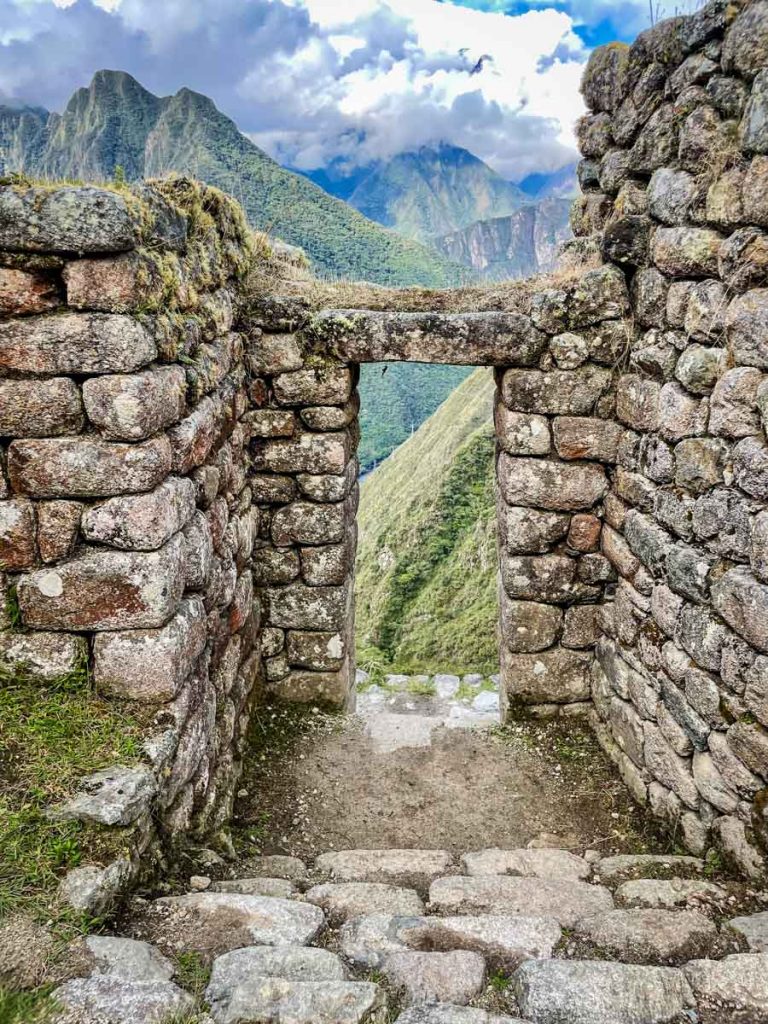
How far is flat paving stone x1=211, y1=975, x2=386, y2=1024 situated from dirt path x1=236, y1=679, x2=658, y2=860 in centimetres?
206

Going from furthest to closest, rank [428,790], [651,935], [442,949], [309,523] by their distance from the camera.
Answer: [309,523] < [428,790] < [651,935] < [442,949]

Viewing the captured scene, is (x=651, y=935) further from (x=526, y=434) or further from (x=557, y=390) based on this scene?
(x=557, y=390)

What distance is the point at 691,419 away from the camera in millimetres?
3936

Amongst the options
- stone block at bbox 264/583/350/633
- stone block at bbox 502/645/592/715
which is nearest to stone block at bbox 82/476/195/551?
stone block at bbox 264/583/350/633

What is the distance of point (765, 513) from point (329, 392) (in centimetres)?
314

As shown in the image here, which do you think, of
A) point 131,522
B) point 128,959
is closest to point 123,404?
point 131,522

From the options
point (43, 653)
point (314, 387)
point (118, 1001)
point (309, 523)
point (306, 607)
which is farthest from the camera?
point (306, 607)

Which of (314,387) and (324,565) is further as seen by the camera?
(324,565)

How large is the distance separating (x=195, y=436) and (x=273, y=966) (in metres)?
2.43

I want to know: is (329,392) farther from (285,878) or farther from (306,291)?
(285,878)

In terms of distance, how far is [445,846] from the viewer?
437cm

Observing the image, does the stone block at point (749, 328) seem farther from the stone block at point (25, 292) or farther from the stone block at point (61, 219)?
the stone block at point (25, 292)

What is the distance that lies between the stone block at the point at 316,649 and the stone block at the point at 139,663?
2.49m

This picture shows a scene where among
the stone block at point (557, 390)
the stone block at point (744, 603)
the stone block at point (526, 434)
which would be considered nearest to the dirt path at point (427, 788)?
the stone block at point (744, 603)
